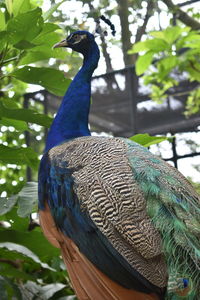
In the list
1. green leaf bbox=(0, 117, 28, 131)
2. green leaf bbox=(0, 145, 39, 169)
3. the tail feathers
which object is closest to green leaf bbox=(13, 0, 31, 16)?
green leaf bbox=(0, 117, 28, 131)

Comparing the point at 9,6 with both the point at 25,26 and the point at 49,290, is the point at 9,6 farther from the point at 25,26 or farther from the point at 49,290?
the point at 49,290

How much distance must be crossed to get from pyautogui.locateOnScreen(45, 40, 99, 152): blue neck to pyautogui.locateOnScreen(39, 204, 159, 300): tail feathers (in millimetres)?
361

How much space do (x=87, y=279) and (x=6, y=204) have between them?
332mm

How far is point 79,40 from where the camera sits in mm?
2090

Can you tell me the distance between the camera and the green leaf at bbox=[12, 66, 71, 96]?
1957mm

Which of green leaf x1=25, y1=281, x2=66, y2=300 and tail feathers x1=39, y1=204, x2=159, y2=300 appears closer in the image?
tail feathers x1=39, y1=204, x2=159, y2=300

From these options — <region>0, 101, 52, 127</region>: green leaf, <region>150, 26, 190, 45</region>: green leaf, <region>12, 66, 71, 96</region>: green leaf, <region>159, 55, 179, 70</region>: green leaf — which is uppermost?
<region>150, 26, 190, 45</region>: green leaf

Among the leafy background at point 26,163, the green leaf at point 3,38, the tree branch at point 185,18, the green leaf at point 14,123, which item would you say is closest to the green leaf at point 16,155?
the leafy background at point 26,163

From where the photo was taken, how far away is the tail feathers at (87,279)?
1427 millimetres

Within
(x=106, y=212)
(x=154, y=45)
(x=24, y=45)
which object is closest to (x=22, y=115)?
(x=24, y=45)

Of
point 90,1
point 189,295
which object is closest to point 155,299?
point 189,295

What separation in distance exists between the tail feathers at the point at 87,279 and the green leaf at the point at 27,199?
81 mm

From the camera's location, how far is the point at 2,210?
5.38ft

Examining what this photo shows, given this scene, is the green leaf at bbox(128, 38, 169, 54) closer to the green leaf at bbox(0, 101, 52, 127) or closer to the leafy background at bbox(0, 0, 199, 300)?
the leafy background at bbox(0, 0, 199, 300)
